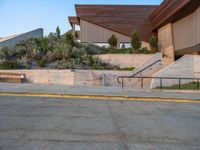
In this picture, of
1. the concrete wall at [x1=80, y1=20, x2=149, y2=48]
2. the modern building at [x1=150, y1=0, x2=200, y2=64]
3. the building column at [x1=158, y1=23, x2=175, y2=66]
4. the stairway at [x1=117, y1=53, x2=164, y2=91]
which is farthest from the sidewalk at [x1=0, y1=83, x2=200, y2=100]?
the concrete wall at [x1=80, y1=20, x2=149, y2=48]

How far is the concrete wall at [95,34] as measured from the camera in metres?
40.9

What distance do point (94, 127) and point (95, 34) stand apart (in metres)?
34.5

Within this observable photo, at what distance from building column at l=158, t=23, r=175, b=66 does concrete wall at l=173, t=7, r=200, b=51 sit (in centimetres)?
58

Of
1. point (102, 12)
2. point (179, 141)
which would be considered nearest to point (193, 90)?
point (179, 141)

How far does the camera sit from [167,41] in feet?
111

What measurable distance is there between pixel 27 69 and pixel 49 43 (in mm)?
7685

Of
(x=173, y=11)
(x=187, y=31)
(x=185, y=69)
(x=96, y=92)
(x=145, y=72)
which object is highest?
(x=173, y=11)

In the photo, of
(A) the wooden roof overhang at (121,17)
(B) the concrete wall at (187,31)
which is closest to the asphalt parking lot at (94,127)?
(B) the concrete wall at (187,31)

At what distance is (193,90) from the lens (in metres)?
17.8

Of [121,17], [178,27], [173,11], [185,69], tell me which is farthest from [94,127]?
[121,17]

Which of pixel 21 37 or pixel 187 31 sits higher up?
pixel 21 37

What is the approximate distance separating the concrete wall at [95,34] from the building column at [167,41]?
5427 mm

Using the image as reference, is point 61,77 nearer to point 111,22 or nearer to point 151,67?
point 151,67

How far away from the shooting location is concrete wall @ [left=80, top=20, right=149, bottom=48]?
1610 inches
